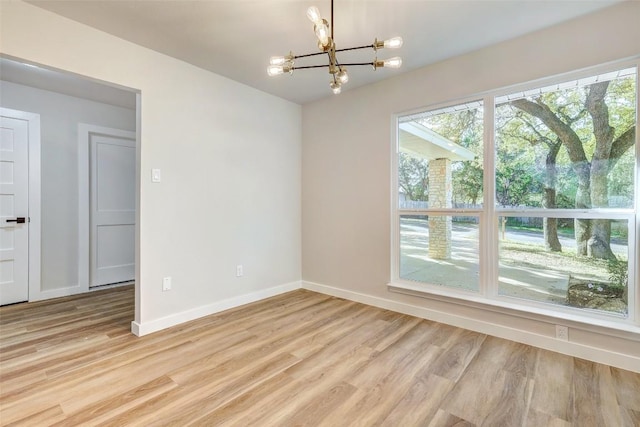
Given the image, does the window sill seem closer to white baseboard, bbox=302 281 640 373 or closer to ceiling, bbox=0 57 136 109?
white baseboard, bbox=302 281 640 373

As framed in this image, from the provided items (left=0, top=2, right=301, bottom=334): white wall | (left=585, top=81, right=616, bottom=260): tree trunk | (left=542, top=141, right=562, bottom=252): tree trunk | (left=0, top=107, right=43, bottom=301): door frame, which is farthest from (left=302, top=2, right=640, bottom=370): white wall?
(left=0, top=107, right=43, bottom=301): door frame

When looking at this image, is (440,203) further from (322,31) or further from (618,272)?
(322,31)

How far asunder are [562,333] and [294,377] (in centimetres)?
210

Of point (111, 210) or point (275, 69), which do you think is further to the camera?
point (111, 210)

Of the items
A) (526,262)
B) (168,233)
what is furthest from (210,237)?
(526,262)

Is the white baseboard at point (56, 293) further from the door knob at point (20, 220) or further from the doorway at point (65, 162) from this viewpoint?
the door knob at point (20, 220)

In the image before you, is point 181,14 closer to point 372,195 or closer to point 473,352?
point 372,195

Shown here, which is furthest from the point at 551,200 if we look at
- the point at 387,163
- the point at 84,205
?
the point at 84,205

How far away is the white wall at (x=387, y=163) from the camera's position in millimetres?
2129

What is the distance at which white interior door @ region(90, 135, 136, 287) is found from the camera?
4000mm

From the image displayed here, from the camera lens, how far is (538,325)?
2373 mm

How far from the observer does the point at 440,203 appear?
119 inches

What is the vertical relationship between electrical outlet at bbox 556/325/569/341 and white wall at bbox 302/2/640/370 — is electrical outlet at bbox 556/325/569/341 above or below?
below

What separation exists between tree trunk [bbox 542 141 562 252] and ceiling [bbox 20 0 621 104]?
3.31 feet
